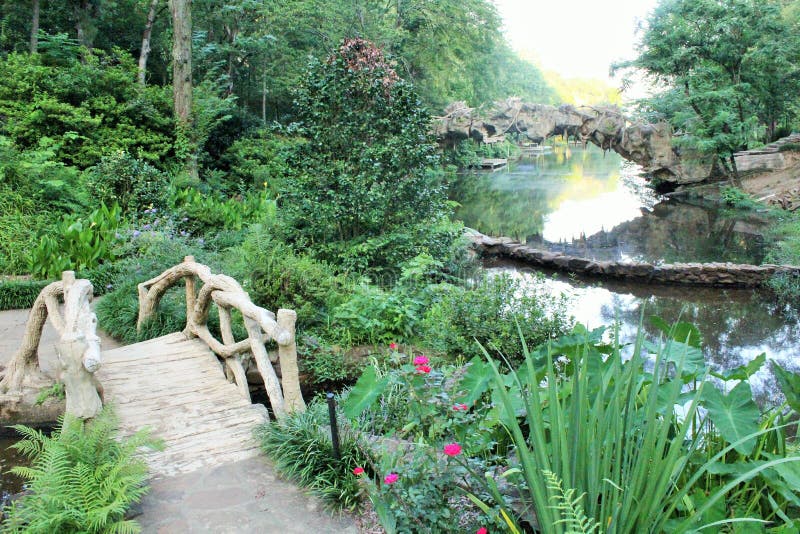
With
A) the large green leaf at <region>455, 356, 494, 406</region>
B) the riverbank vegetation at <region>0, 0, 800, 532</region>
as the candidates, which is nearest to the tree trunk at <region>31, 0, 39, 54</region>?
the riverbank vegetation at <region>0, 0, 800, 532</region>

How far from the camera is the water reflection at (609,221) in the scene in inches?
509

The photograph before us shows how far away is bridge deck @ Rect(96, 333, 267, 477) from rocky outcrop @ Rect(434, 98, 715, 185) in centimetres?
1795

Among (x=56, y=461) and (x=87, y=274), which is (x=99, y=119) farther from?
(x=56, y=461)

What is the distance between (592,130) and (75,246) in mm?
22138

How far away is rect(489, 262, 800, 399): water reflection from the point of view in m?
7.18

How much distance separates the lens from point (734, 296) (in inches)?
383

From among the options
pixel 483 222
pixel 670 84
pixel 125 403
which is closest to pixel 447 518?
pixel 125 403

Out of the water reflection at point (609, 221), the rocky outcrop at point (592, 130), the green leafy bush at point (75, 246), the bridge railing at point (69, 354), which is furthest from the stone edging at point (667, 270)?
the rocky outcrop at point (592, 130)

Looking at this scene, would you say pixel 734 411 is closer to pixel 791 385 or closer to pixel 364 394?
pixel 791 385

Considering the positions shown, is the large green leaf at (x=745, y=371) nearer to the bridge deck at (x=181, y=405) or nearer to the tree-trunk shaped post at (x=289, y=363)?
the tree-trunk shaped post at (x=289, y=363)

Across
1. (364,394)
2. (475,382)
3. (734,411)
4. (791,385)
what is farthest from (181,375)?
(791,385)

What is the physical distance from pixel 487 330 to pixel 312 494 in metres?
3.02

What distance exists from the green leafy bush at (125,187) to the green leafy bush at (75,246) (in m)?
1.05

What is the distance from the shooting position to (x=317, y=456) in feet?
10.1
